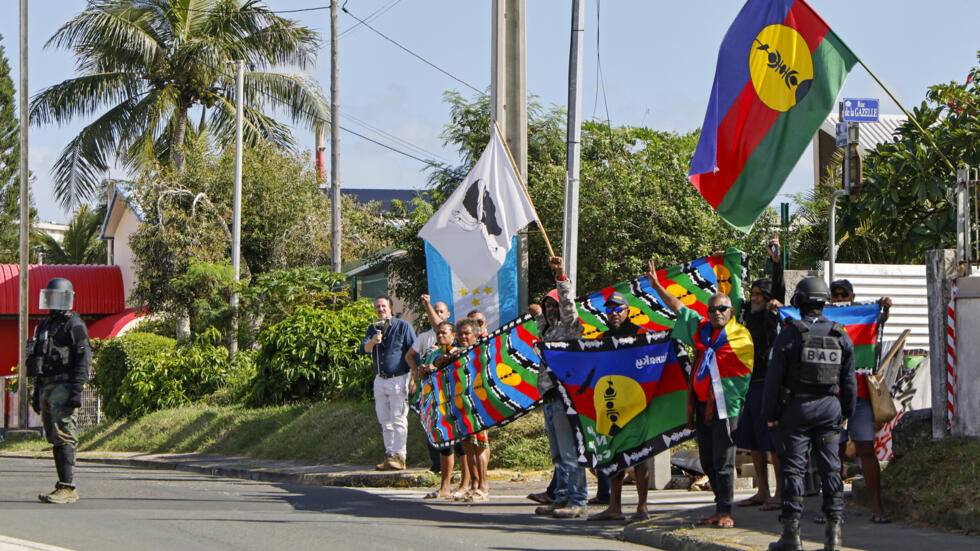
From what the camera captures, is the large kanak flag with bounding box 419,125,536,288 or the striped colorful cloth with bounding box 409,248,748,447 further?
the large kanak flag with bounding box 419,125,536,288

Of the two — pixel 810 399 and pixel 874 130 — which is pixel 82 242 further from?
pixel 810 399

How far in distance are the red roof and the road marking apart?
3102 cm

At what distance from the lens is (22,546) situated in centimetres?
745

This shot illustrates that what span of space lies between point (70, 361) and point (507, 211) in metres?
4.94

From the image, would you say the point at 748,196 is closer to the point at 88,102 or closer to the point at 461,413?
the point at 461,413

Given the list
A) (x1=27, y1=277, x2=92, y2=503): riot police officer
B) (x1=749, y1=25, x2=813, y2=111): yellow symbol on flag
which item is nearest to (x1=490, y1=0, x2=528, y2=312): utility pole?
(x1=749, y1=25, x2=813, y2=111): yellow symbol on flag

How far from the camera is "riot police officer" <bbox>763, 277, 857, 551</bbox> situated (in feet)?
23.4

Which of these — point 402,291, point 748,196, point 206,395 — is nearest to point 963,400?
point 748,196

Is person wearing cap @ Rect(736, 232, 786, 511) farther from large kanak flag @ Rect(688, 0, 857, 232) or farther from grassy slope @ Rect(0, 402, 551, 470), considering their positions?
grassy slope @ Rect(0, 402, 551, 470)

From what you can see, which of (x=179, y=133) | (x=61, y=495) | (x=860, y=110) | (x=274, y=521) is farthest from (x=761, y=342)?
(x=179, y=133)

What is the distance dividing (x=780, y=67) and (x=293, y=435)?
9345mm

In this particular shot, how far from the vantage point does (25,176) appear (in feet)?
92.5

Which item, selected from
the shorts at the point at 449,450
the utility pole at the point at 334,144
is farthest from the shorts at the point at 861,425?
the utility pole at the point at 334,144

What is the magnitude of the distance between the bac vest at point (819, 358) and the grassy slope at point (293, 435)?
20.1 feet
